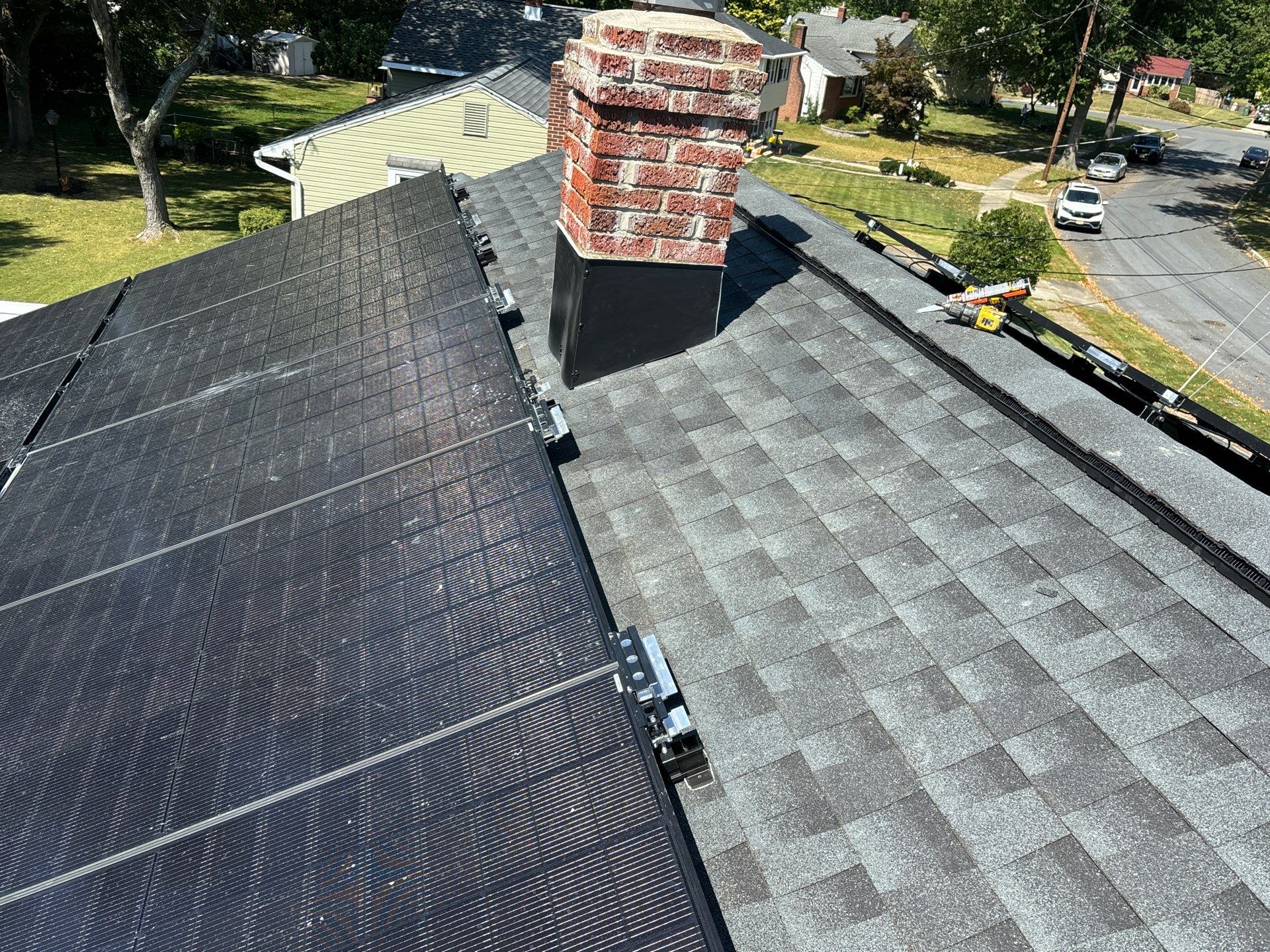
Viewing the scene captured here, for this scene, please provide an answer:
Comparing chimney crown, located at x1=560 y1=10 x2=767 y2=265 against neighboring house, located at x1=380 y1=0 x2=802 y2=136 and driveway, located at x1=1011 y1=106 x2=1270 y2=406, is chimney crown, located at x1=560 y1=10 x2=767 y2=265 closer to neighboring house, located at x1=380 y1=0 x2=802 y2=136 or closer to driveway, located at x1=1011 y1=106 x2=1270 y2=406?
driveway, located at x1=1011 y1=106 x2=1270 y2=406

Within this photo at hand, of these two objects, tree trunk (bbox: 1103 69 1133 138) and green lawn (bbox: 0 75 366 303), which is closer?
green lawn (bbox: 0 75 366 303)

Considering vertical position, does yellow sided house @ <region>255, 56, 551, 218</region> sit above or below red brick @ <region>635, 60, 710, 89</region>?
below

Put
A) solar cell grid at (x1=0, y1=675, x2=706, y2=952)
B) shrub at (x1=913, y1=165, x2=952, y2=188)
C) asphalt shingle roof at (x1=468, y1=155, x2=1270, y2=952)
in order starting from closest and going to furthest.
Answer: solar cell grid at (x1=0, y1=675, x2=706, y2=952) → asphalt shingle roof at (x1=468, y1=155, x2=1270, y2=952) → shrub at (x1=913, y1=165, x2=952, y2=188)

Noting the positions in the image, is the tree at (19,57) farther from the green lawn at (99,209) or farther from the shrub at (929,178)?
the shrub at (929,178)

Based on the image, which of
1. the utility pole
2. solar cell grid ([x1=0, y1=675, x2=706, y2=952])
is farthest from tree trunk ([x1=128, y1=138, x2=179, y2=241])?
the utility pole

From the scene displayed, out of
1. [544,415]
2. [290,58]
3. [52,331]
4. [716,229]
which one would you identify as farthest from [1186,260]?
[290,58]

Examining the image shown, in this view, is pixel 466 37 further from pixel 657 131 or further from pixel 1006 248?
pixel 657 131

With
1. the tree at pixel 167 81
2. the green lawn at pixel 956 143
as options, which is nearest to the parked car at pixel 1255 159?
the green lawn at pixel 956 143
